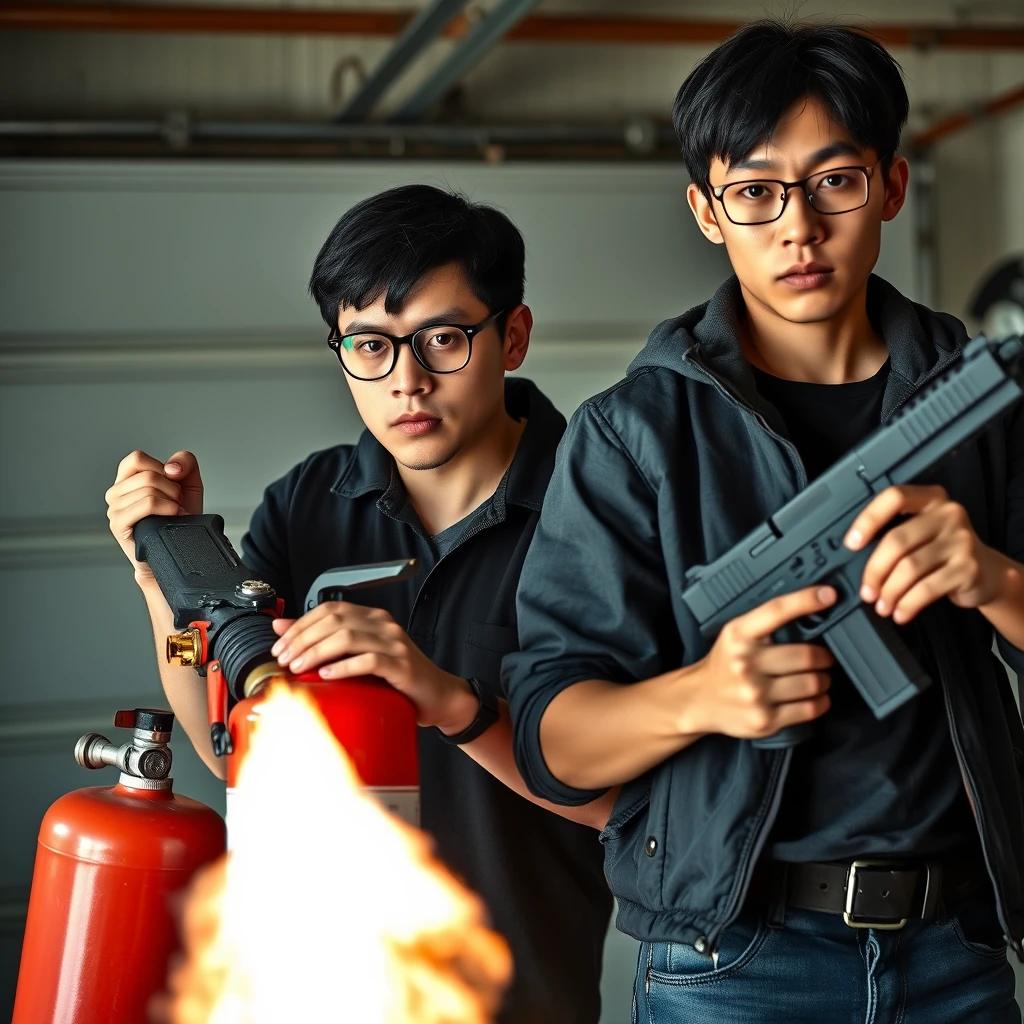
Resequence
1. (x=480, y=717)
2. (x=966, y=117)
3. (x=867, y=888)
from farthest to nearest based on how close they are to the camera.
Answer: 1. (x=966, y=117)
2. (x=480, y=717)
3. (x=867, y=888)

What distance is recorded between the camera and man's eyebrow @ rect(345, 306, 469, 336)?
1386 millimetres

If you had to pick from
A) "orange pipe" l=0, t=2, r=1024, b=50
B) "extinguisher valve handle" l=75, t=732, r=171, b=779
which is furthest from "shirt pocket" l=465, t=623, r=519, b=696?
"orange pipe" l=0, t=2, r=1024, b=50

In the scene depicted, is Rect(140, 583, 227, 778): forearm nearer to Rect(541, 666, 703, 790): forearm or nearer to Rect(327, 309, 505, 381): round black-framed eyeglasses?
Rect(327, 309, 505, 381): round black-framed eyeglasses

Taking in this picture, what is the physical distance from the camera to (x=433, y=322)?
4.56 ft

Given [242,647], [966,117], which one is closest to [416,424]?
[242,647]

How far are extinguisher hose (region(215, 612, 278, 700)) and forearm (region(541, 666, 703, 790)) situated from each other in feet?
0.77

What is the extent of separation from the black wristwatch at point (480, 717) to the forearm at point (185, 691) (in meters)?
0.33

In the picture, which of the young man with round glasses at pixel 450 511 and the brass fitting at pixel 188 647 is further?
the young man with round glasses at pixel 450 511

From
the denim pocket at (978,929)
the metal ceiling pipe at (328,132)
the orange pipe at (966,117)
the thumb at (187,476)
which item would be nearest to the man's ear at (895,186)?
the denim pocket at (978,929)

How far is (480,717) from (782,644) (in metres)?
0.33

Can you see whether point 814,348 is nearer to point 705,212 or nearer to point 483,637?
point 705,212

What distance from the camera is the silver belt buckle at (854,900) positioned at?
0.97m

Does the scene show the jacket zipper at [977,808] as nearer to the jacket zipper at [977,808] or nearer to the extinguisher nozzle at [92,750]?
the jacket zipper at [977,808]

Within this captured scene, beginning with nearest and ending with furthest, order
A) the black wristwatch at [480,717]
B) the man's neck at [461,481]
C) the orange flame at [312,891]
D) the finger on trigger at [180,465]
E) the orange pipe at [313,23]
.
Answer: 1. the orange flame at [312,891]
2. the black wristwatch at [480,717]
3. the finger on trigger at [180,465]
4. the man's neck at [461,481]
5. the orange pipe at [313,23]
